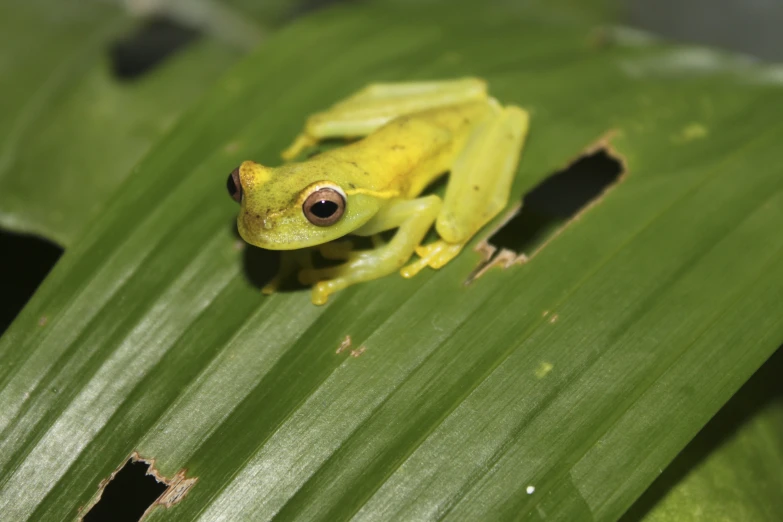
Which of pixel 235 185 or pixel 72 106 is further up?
pixel 72 106

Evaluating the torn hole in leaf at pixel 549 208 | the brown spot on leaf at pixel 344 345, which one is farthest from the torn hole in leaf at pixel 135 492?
the torn hole in leaf at pixel 549 208

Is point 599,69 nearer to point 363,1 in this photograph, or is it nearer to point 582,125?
point 582,125

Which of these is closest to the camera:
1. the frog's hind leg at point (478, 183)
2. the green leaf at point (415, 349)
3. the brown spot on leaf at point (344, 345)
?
the green leaf at point (415, 349)

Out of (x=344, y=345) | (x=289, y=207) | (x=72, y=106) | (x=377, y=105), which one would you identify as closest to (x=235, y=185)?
(x=289, y=207)

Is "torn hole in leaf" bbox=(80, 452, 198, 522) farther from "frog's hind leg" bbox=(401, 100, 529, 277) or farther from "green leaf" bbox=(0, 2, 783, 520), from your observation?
"frog's hind leg" bbox=(401, 100, 529, 277)

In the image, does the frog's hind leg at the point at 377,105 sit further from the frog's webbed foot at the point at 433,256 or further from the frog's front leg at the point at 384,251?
the frog's webbed foot at the point at 433,256

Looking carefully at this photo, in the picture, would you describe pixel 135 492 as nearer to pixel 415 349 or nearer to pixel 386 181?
pixel 415 349
